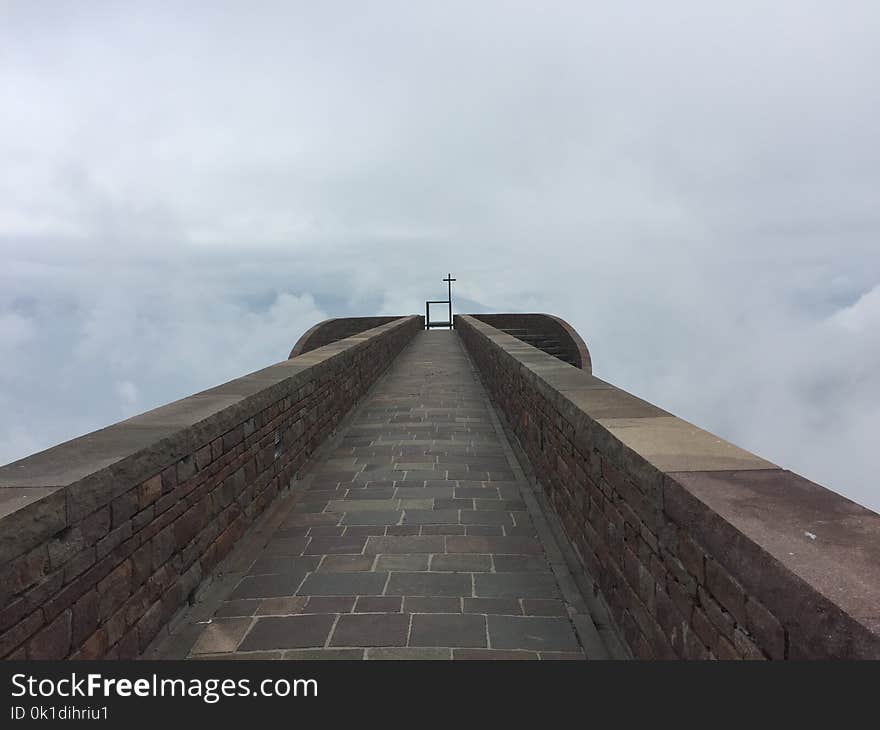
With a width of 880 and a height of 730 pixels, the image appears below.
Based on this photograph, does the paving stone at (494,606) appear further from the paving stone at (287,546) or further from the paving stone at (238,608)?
the paving stone at (287,546)

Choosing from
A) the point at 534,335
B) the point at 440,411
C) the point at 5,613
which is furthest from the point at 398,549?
the point at 534,335

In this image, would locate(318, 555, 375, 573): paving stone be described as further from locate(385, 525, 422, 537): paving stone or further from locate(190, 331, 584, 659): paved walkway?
locate(385, 525, 422, 537): paving stone

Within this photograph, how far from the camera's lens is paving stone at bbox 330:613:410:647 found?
9.52ft

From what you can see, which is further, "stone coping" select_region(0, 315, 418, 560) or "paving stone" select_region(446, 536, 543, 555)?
"paving stone" select_region(446, 536, 543, 555)

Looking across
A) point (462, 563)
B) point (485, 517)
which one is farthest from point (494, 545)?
point (485, 517)

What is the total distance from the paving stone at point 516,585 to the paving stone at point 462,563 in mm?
103

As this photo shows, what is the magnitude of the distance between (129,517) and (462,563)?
207 centimetres

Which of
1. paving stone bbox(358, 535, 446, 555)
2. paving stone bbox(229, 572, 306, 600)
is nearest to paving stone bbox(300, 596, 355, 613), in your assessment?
paving stone bbox(229, 572, 306, 600)

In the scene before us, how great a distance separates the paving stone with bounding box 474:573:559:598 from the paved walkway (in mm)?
12

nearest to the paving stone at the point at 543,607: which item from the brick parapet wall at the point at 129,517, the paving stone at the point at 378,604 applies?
the paving stone at the point at 378,604

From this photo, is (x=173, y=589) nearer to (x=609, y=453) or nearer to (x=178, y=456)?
(x=178, y=456)

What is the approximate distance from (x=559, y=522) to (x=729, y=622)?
2.60m

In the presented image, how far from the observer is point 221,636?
2.99 metres

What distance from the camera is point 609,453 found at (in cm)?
301
